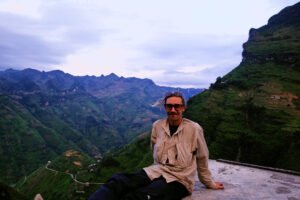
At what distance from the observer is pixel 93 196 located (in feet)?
23.0

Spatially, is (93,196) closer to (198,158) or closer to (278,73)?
(198,158)

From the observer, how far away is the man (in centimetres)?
771

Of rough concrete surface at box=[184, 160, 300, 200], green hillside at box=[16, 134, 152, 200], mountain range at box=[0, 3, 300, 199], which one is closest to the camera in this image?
rough concrete surface at box=[184, 160, 300, 200]

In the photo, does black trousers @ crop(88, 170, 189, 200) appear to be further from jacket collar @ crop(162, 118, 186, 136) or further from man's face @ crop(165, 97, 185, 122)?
man's face @ crop(165, 97, 185, 122)

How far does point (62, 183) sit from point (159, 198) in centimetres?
11600

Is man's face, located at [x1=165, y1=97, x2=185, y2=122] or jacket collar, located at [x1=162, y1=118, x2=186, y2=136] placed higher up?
man's face, located at [x1=165, y1=97, x2=185, y2=122]

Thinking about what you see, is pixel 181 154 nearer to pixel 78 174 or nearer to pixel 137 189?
pixel 137 189

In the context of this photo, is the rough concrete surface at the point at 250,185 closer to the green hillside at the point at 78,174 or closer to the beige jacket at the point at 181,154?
the beige jacket at the point at 181,154

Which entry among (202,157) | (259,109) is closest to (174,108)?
(202,157)

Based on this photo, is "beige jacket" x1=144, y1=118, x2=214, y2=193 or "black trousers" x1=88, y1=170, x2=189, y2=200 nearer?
"black trousers" x1=88, y1=170, x2=189, y2=200

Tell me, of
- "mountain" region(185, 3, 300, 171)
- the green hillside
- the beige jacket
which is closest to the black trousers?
the beige jacket

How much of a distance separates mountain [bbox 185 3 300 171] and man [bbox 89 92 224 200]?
7274 centimetres

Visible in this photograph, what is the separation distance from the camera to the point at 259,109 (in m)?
105

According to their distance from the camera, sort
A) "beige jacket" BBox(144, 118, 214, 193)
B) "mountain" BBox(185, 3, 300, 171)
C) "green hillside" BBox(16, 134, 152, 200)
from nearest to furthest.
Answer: "beige jacket" BBox(144, 118, 214, 193) < "mountain" BBox(185, 3, 300, 171) < "green hillside" BBox(16, 134, 152, 200)
